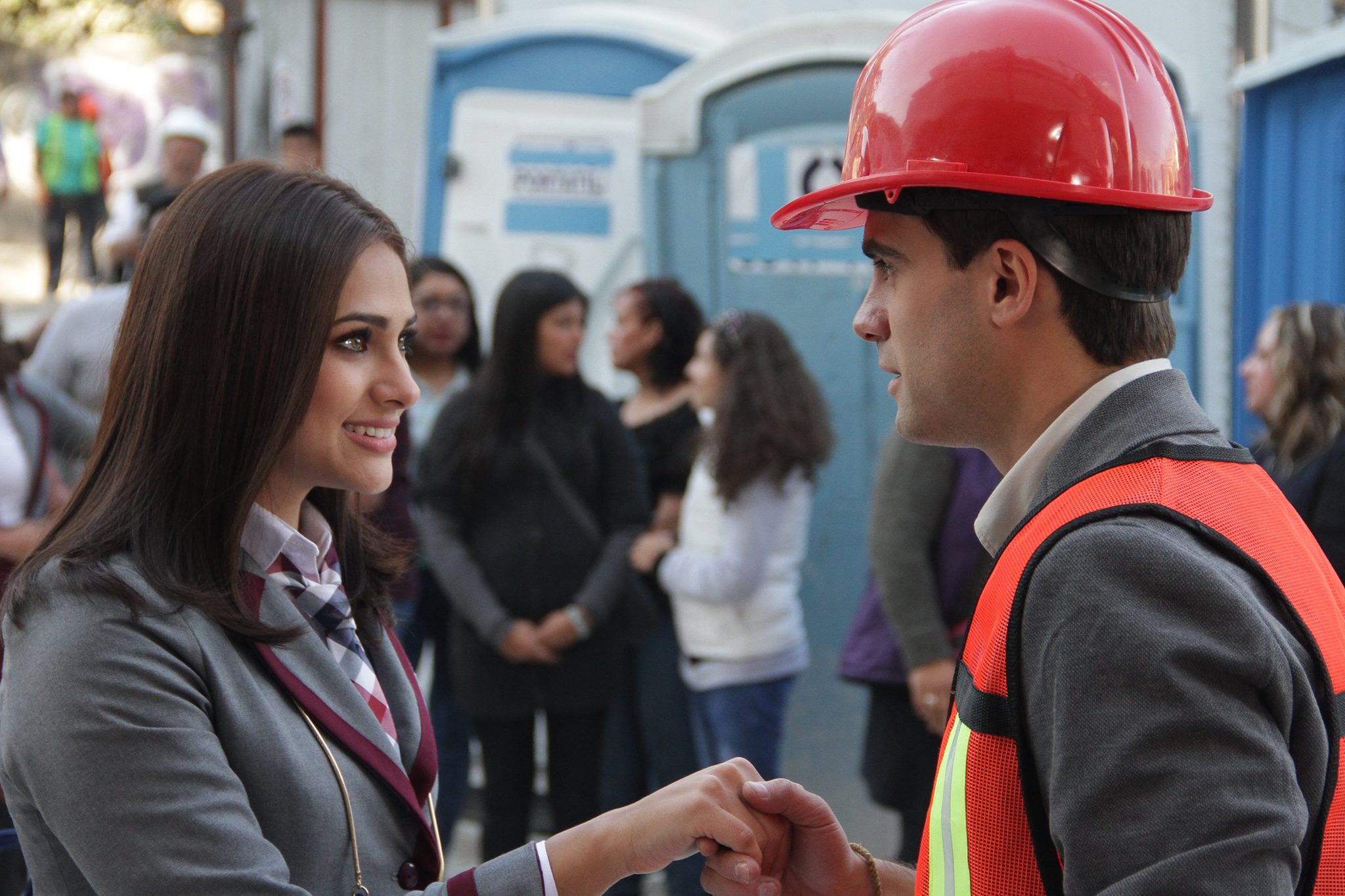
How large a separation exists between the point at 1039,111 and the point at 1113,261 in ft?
0.47

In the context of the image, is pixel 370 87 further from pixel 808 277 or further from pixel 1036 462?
pixel 1036 462

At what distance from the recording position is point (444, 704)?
154 inches

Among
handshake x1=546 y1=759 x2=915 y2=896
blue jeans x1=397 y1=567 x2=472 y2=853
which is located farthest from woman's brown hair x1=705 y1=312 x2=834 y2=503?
handshake x1=546 y1=759 x2=915 y2=896

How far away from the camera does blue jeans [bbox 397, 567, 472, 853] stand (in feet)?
12.6

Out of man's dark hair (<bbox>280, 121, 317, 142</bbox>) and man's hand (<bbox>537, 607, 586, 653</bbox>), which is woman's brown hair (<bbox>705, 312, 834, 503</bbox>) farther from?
man's dark hair (<bbox>280, 121, 317, 142</bbox>)

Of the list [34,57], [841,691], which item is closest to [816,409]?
[841,691]

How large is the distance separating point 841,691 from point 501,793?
3.98ft

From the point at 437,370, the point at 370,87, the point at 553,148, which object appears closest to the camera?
the point at 437,370

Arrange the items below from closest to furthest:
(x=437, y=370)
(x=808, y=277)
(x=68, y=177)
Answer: (x=808, y=277)
(x=437, y=370)
(x=68, y=177)

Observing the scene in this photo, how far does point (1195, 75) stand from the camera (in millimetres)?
4348

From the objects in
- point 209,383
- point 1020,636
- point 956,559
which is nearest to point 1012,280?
point 1020,636

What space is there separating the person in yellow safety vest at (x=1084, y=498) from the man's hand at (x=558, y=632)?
7.41 ft

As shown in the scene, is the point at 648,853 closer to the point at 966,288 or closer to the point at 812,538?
the point at 966,288

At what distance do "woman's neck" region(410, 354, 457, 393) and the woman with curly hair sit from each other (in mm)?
2362
